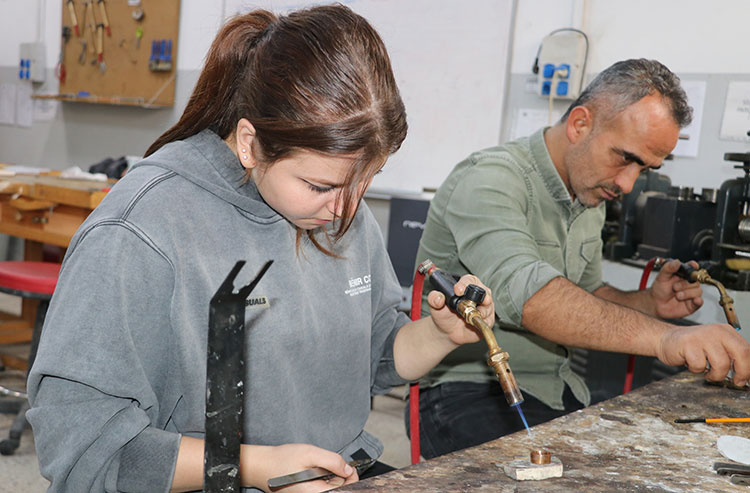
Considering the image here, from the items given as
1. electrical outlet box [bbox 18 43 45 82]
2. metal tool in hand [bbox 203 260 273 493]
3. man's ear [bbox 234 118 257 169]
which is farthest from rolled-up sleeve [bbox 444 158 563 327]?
electrical outlet box [bbox 18 43 45 82]

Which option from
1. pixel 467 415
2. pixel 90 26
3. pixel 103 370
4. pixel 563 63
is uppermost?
pixel 90 26

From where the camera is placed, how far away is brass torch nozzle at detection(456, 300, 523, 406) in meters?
0.89

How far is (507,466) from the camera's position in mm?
880

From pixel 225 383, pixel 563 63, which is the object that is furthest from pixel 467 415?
pixel 563 63

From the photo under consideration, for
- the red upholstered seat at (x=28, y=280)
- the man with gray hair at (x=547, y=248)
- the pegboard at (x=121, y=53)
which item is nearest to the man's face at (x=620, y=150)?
the man with gray hair at (x=547, y=248)

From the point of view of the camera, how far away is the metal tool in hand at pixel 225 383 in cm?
58

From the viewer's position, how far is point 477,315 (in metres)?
1.02

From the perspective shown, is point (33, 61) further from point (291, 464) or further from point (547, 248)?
point (291, 464)

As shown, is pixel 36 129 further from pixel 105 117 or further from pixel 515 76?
pixel 515 76

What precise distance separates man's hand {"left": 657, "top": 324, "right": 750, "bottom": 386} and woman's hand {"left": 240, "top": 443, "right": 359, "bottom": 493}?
0.66 meters

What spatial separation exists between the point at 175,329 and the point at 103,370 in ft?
0.37

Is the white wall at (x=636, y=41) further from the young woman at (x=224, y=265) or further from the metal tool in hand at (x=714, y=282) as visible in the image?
the metal tool in hand at (x=714, y=282)

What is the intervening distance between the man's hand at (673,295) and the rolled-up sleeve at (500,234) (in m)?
0.38

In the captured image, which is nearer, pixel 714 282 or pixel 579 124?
pixel 714 282
